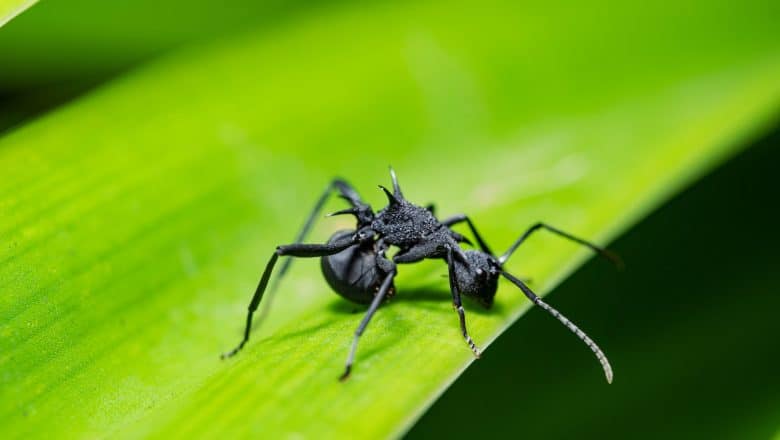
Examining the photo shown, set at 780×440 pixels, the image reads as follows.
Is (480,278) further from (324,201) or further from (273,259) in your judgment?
(324,201)

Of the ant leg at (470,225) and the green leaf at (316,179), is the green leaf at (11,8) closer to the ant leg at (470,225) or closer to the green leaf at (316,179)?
the green leaf at (316,179)

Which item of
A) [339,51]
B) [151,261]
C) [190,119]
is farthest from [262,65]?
[151,261]

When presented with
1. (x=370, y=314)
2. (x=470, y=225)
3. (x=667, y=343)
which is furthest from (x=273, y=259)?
(x=667, y=343)

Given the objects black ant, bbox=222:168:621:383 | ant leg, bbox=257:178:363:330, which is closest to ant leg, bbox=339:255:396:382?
black ant, bbox=222:168:621:383

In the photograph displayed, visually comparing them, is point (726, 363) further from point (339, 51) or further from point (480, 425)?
point (339, 51)

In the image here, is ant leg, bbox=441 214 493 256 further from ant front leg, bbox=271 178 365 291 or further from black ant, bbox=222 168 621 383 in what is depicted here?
ant front leg, bbox=271 178 365 291

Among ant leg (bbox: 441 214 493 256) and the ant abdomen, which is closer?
the ant abdomen

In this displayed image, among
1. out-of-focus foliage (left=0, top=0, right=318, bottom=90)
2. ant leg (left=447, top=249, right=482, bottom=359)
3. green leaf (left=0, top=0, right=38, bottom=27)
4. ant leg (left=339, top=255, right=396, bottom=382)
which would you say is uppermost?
out-of-focus foliage (left=0, top=0, right=318, bottom=90)
